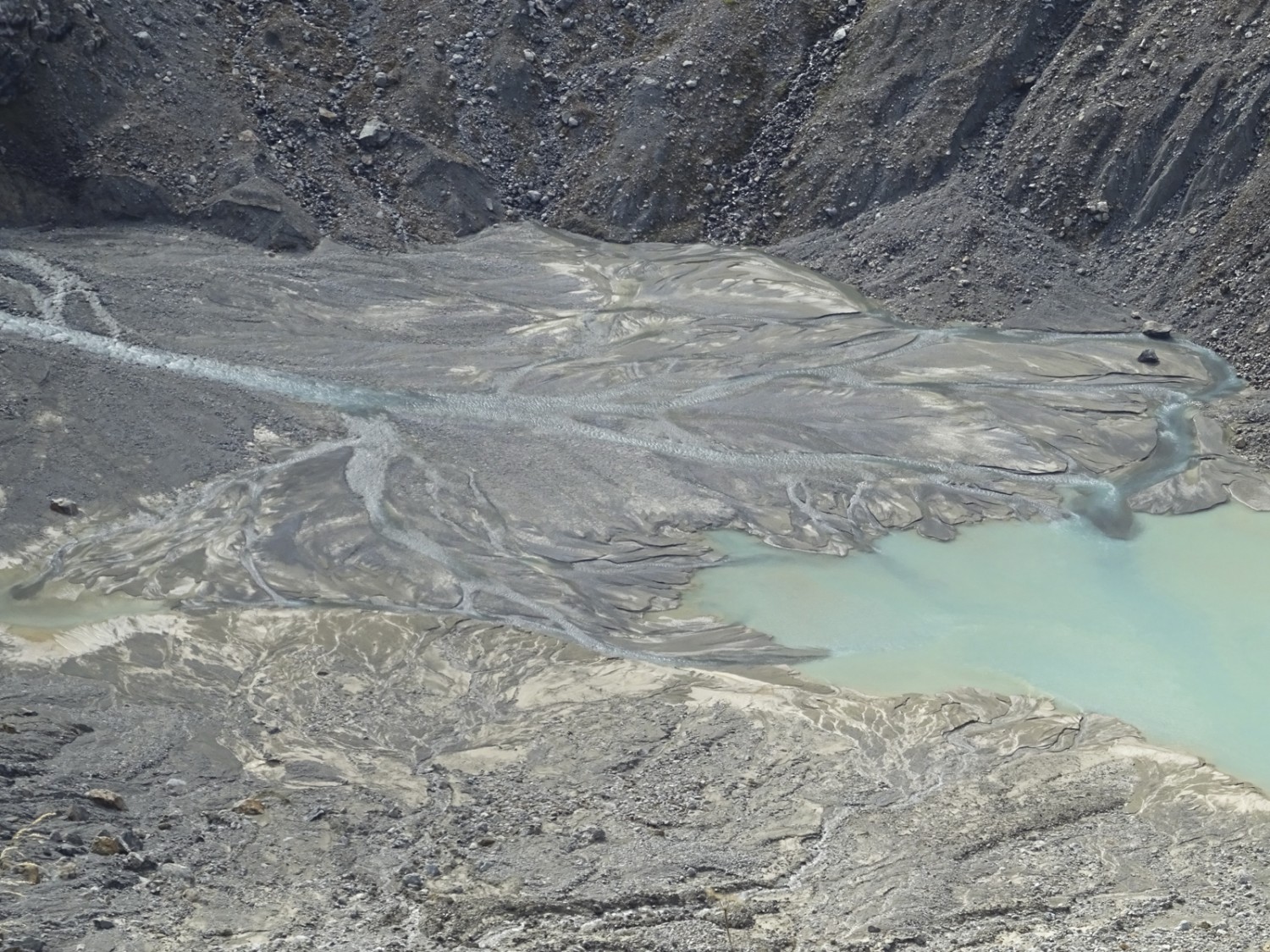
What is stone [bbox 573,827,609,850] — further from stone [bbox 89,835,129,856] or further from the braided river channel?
the braided river channel

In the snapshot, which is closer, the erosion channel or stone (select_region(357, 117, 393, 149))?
the erosion channel

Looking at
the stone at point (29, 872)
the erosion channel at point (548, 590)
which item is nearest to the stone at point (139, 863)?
the erosion channel at point (548, 590)

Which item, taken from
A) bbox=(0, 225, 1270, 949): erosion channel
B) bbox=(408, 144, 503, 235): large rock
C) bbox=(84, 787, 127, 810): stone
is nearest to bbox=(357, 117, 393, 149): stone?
bbox=(408, 144, 503, 235): large rock

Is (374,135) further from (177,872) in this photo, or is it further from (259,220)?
(177,872)

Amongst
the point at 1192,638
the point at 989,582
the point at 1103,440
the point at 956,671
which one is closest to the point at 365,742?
the point at 956,671

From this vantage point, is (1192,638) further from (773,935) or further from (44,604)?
(44,604)
